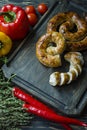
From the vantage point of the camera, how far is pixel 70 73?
70.8 inches

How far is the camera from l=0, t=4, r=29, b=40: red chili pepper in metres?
1.95

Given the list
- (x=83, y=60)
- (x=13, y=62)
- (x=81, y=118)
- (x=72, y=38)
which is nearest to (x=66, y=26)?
(x=72, y=38)

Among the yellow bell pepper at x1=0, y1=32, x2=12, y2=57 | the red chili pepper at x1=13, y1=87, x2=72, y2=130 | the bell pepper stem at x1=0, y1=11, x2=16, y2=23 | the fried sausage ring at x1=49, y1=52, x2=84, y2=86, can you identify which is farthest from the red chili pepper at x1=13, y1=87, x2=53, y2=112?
the bell pepper stem at x1=0, y1=11, x2=16, y2=23

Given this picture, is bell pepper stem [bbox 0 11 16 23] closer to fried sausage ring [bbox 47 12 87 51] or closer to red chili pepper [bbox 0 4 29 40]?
red chili pepper [bbox 0 4 29 40]

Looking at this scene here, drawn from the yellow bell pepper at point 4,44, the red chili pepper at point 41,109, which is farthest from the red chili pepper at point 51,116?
the yellow bell pepper at point 4,44

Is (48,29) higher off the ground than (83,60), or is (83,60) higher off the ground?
(48,29)

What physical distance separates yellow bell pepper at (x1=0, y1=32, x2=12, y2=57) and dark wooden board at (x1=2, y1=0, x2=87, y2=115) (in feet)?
0.13

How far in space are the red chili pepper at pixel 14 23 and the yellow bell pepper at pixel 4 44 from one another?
4cm

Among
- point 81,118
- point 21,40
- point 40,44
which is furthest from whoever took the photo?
point 21,40

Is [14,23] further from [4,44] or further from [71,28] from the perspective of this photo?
[71,28]

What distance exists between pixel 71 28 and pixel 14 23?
0.95ft

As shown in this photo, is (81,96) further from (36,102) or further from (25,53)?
(25,53)

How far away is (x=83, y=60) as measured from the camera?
1.87 metres

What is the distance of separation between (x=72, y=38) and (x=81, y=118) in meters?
0.40
